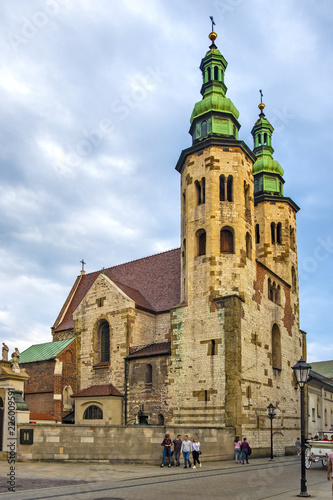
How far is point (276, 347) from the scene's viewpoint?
125 ft

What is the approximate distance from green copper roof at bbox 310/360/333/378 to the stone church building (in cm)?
5048

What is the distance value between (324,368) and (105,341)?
63314 millimetres

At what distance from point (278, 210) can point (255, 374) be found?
1752 centimetres

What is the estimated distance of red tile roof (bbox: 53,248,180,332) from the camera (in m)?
38.9

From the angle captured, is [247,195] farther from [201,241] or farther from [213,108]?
[213,108]

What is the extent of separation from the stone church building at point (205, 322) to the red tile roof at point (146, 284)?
11 centimetres

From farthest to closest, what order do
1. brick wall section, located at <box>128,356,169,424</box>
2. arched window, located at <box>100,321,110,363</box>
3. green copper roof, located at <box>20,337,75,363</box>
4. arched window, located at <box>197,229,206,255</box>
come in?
green copper roof, located at <box>20,337,75,363</box> → arched window, located at <box>100,321,110,363</box> → arched window, located at <box>197,229,206,255</box> → brick wall section, located at <box>128,356,169,424</box>

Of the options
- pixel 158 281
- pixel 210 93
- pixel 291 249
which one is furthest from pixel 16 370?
pixel 291 249

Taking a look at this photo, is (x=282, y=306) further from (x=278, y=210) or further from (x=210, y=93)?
(x=210, y=93)

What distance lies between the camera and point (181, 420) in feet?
104

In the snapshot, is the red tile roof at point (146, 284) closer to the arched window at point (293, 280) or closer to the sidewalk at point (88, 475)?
the arched window at point (293, 280)

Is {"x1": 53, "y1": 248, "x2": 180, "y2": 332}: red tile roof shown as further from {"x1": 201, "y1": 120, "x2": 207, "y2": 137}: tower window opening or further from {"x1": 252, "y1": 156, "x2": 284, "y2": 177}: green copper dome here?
{"x1": 252, "y1": 156, "x2": 284, "y2": 177}: green copper dome

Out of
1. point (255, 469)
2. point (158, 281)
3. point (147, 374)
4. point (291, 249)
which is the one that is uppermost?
point (291, 249)

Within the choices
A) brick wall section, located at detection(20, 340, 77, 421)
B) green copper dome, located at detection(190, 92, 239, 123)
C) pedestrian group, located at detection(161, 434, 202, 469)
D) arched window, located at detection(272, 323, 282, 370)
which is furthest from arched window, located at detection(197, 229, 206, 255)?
pedestrian group, located at detection(161, 434, 202, 469)
